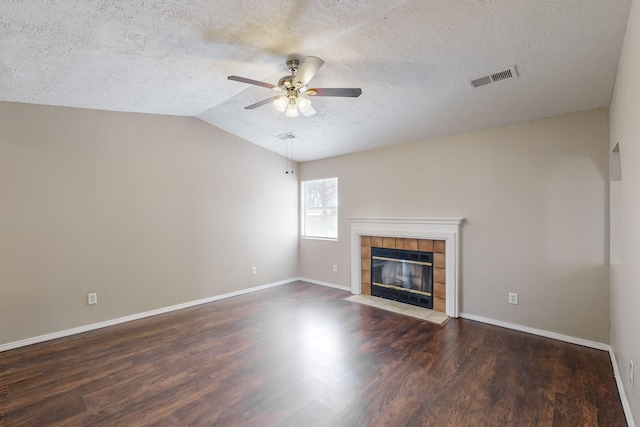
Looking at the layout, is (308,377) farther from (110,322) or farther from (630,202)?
(110,322)

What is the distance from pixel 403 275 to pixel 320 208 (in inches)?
81.8

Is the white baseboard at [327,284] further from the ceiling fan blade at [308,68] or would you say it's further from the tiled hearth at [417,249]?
the ceiling fan blade at [308,68]

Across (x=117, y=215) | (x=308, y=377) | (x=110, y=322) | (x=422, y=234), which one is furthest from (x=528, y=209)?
(x=110, y=322)

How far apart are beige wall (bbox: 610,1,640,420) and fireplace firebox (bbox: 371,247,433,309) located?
202 cm

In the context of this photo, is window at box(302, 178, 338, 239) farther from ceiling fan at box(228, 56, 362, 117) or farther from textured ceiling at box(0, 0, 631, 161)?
ceiling fan at box(228, 56, 362, 117)

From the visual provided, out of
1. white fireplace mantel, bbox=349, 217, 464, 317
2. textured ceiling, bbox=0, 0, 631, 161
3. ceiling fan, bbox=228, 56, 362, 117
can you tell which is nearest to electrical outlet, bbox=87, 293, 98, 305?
textured ceiling, bbox=0, 0, 631, 161

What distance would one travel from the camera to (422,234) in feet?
13.5

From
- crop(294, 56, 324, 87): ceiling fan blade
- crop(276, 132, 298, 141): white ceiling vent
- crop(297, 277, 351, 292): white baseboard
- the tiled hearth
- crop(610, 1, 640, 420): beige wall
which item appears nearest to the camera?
crop(610, 1, 640, 420): beige wall

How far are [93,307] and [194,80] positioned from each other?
116 inches

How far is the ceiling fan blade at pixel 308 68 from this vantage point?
215 cm

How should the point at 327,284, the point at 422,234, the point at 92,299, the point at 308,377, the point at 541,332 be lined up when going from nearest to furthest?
the point at 308,377, the point at 541,332, the point at 92,299, the point at 422,234, the point at 327,284

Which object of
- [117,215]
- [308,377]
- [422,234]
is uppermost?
[117,215]

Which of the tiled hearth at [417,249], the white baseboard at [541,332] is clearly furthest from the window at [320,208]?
the white baseboard at [541,332]

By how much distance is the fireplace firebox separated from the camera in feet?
13.7
